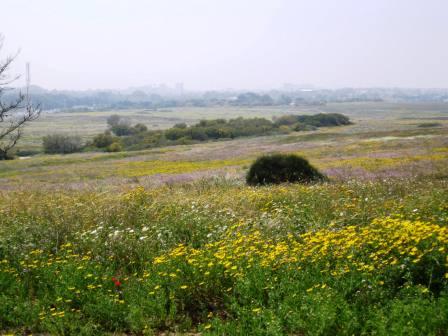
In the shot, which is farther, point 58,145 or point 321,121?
point 321,121

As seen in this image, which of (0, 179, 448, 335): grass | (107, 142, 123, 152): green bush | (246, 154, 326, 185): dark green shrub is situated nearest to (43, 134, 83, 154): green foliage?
(107, 142, 123, 152): green bush

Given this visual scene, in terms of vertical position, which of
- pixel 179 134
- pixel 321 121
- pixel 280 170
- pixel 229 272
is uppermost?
pixel 321 121

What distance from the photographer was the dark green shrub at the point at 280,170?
64.5ft

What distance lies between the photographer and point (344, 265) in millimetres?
6359

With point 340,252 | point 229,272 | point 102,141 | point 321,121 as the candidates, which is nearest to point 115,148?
point 102,141

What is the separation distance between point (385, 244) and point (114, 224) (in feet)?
19.5

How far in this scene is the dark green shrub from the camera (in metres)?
19.7

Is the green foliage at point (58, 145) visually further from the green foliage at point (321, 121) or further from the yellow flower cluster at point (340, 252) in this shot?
the yellow flower cluster at point (340, 252)

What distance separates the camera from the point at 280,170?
2011cm

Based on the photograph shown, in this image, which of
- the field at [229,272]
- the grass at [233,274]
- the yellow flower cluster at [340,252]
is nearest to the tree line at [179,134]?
the field at [229,272]

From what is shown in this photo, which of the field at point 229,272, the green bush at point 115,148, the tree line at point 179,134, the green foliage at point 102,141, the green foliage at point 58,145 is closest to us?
the field at point 229,272

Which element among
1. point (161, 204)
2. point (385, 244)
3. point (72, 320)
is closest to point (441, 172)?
point (161, 204)

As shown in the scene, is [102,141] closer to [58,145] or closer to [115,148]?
[115,148]

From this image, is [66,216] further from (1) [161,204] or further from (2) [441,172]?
(2) [441,172]
